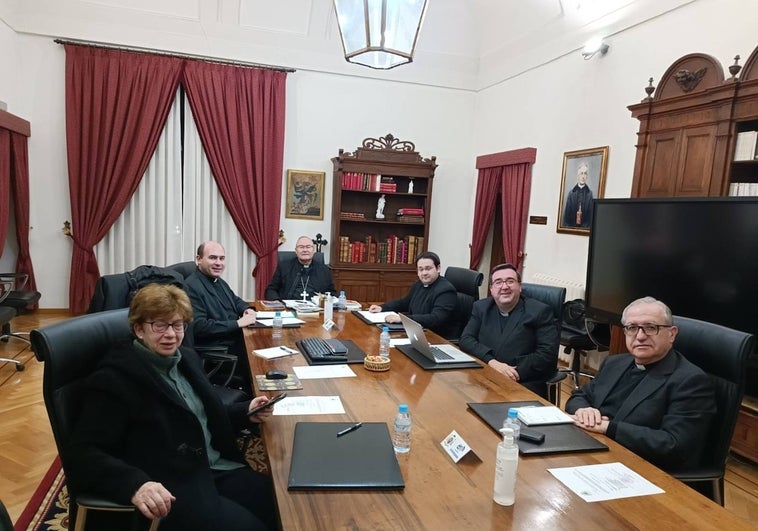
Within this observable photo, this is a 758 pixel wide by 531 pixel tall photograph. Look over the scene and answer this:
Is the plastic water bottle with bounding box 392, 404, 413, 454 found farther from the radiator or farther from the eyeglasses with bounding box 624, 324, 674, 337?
the radiator

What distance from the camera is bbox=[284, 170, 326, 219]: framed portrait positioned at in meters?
6.43

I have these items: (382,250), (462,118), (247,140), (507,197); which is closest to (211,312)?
(247,140)

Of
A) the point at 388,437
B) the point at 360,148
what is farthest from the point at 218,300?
the point at 360,148

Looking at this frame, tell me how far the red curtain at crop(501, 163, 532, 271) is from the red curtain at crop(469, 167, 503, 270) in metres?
0.26

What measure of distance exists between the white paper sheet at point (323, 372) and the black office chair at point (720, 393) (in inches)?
52.2

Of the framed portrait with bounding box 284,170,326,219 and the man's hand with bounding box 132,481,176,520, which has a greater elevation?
the framed portrait with bounding box 284,170,326,219

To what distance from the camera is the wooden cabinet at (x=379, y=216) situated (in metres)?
6.29

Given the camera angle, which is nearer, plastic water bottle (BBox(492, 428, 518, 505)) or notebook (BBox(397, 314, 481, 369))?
plastic water bottle (BBox(492, 428, 518, 505))

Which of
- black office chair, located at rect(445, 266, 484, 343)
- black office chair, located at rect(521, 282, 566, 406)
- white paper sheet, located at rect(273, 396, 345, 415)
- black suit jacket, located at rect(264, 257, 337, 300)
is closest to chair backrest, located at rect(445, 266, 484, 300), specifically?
black office chair, located at rect(445, 266, 484, 343)

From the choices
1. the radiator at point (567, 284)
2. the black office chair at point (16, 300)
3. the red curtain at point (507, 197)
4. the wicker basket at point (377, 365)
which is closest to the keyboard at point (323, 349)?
the wicker basket at point (377, 365)

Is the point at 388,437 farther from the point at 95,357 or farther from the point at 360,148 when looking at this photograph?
the point at 360,148

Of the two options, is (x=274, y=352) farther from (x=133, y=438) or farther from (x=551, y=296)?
(x=551, y=296)

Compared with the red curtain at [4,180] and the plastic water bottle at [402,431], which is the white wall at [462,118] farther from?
the plastic water bottle at [402,431]

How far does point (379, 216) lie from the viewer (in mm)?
6492
